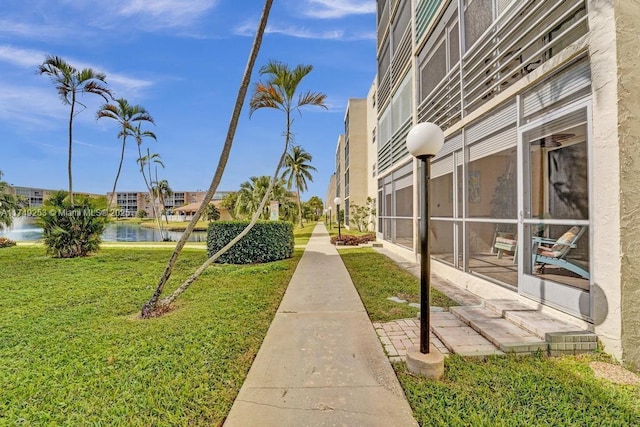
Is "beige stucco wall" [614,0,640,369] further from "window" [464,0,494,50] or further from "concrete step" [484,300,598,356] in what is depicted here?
"window" [464,0,494,50]

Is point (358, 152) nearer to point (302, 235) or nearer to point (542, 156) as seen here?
point (302, 235)

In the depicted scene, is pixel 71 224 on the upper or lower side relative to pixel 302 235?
upper

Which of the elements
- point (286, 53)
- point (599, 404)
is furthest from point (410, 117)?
point (599, 404)

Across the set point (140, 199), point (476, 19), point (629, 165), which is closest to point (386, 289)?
point (629, 165)

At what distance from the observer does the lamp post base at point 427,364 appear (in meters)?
2.68

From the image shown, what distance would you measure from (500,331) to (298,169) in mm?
32351

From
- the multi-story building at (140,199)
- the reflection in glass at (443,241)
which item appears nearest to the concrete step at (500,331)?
the reflection in glass at (443,241)

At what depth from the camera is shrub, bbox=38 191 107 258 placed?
1088 centimetres

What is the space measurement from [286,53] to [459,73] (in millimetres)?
3922

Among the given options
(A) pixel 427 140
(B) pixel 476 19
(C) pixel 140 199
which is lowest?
(A) pixel 427 140

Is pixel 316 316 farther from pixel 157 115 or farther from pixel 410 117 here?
pixel 157 115

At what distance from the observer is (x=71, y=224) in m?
11.2

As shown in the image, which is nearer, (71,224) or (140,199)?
(71,224)

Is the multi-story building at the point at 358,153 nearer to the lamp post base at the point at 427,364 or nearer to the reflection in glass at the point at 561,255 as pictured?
the reflection in glass at the point at 561,255
